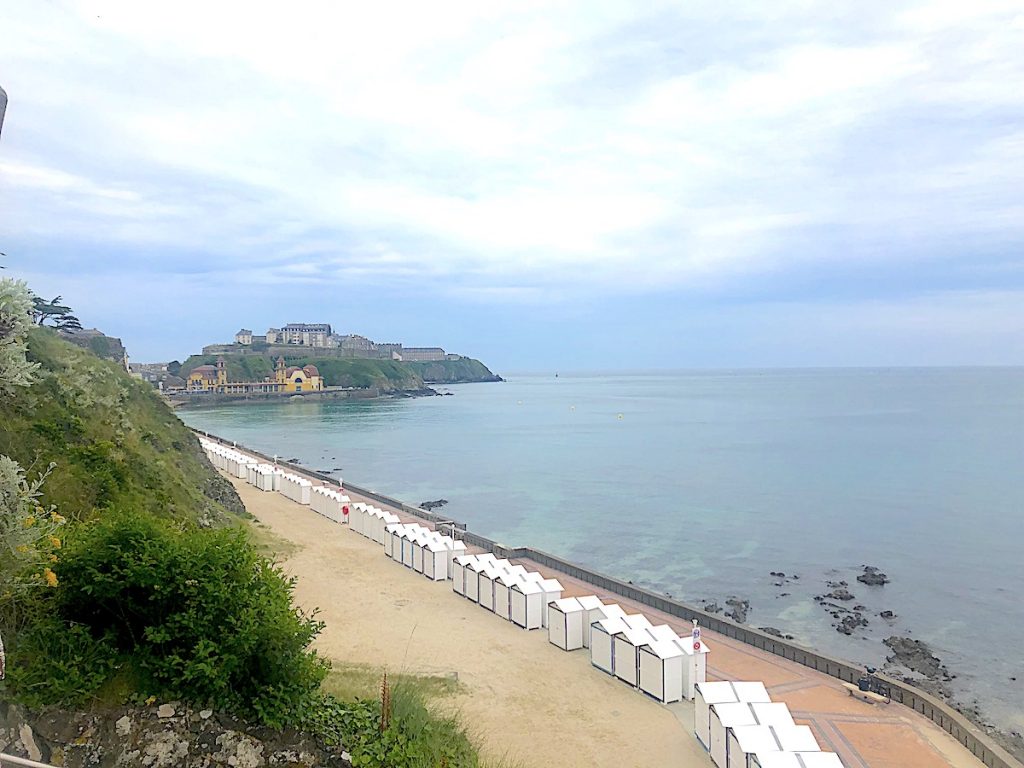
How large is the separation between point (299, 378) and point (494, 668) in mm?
131845

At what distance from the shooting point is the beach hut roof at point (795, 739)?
845 cm

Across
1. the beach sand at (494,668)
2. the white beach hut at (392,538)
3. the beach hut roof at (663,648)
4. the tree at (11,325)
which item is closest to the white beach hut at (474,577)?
the beach sand at (494,668)

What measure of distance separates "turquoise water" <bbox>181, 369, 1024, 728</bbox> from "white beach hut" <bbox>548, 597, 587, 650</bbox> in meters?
8.56

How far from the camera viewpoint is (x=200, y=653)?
6602 mm

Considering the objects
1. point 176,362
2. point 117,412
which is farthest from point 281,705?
point 176,362

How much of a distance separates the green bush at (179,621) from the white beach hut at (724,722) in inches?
198

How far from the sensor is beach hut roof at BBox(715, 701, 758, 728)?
894 centimetres

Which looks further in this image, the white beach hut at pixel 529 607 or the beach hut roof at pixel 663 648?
the white beach hut at pixel 529 607

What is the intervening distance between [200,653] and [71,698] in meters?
1.09

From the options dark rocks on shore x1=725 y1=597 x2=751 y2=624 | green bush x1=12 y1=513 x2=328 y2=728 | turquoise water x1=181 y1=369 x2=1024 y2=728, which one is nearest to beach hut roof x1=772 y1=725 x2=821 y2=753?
green bush x1=12 y1=513 x2=328 y2=728

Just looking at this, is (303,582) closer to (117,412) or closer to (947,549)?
(117,412)

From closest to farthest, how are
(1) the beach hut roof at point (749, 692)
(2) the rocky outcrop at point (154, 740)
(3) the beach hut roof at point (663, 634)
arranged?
(2) the rocky outcrop at point (154, 740) < (1) the beach hut roof at point (749, 692) < (3) the beach hut roof at point (663, 634)

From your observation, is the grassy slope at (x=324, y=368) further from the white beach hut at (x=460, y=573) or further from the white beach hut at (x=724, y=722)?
the white beach hut at (x=724, y=722)

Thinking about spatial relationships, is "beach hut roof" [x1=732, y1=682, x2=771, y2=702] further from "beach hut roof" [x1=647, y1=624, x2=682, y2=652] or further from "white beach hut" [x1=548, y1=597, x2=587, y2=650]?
"white beach hut" [x1=548, y1=597, x2=587, y2=650]
